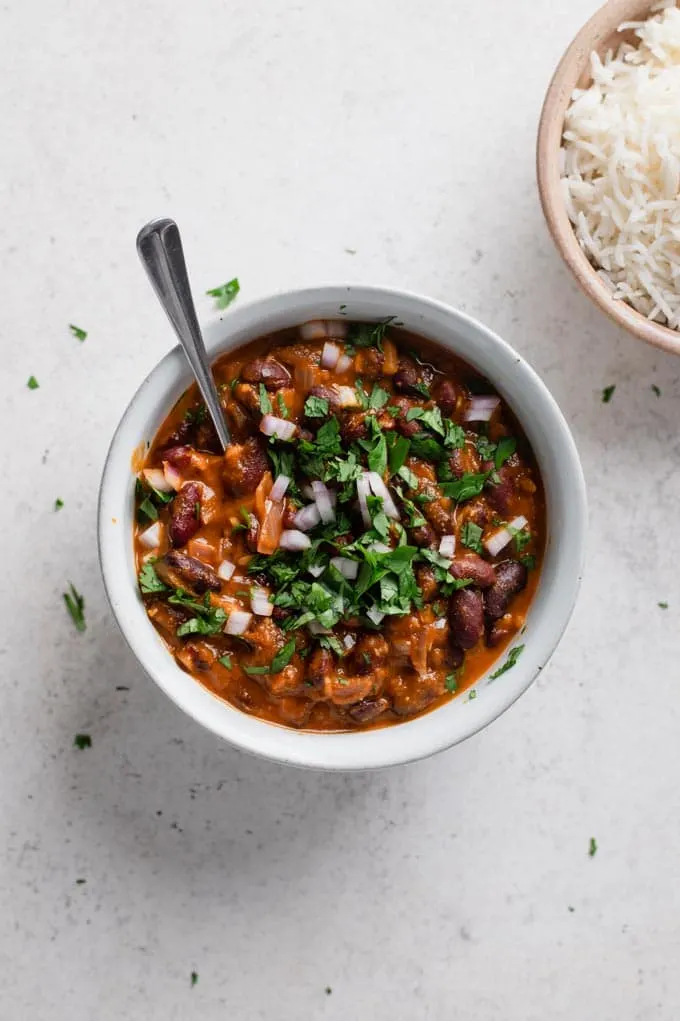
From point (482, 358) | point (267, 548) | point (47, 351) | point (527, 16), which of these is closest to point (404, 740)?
point (267, 548)

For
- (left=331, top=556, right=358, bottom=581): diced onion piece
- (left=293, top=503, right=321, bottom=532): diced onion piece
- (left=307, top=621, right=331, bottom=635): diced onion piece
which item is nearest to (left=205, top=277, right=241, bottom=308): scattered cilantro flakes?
(left=293, top=503, right=321, bottom=532): diced onion piece

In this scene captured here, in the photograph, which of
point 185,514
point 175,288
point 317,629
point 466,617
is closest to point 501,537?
point 466,617

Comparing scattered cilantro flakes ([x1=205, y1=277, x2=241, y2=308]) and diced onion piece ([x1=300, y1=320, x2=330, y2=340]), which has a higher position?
diced onion piece ([x1=300, y1=320, x2=330, y2=340])

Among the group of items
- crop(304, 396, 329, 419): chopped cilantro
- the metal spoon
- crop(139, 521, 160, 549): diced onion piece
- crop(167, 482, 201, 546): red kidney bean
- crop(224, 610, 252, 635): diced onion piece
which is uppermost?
the metal spoon

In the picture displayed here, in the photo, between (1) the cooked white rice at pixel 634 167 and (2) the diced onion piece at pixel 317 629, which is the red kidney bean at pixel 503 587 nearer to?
(2) the diced onion piece at pixel 317 629

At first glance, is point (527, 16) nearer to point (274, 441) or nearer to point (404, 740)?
point (274, 441)

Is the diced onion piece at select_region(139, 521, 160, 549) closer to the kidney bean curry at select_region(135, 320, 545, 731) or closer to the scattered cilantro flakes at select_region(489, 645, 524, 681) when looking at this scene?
the kidney bean curry at select_region(135, 320, 545, 731)

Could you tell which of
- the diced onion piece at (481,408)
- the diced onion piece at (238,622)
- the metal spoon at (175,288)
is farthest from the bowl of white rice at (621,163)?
the diced onion piece at (238,622)

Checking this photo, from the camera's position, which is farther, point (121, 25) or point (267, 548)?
point (121, 25)
